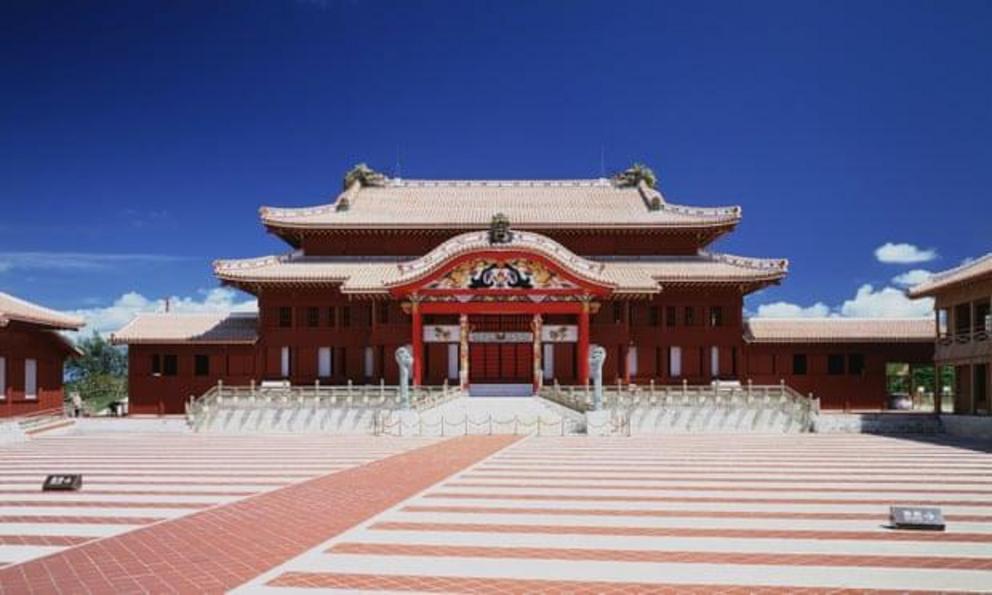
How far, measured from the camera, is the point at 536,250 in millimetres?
39031

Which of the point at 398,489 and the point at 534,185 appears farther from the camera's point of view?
the point at 534,185

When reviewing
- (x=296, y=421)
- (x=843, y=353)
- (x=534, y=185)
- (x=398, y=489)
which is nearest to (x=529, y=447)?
(x=398, y=489)

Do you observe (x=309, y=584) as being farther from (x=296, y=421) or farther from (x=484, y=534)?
(x=296, y=421)

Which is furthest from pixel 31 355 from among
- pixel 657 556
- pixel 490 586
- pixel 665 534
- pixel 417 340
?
pixel 657 556

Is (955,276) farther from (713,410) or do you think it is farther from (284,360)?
(284,360)

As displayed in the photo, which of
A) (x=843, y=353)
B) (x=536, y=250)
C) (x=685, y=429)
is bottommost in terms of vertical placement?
(x=685, y=429)

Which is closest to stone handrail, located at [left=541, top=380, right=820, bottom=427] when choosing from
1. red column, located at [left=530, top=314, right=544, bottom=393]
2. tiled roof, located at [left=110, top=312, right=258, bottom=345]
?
red column, located at [left=530, top=314, right=544, bottom=393]

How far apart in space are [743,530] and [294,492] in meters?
8.77

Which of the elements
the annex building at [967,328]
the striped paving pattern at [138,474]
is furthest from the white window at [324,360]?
the annex building at [967,328]

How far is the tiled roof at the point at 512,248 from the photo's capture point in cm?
3919

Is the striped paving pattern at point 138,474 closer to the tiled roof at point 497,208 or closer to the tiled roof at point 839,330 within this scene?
the tiled roof at point 497,208

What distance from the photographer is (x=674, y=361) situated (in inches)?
1725

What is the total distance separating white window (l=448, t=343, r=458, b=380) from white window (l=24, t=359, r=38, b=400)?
1944cm

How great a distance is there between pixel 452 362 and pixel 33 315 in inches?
767
